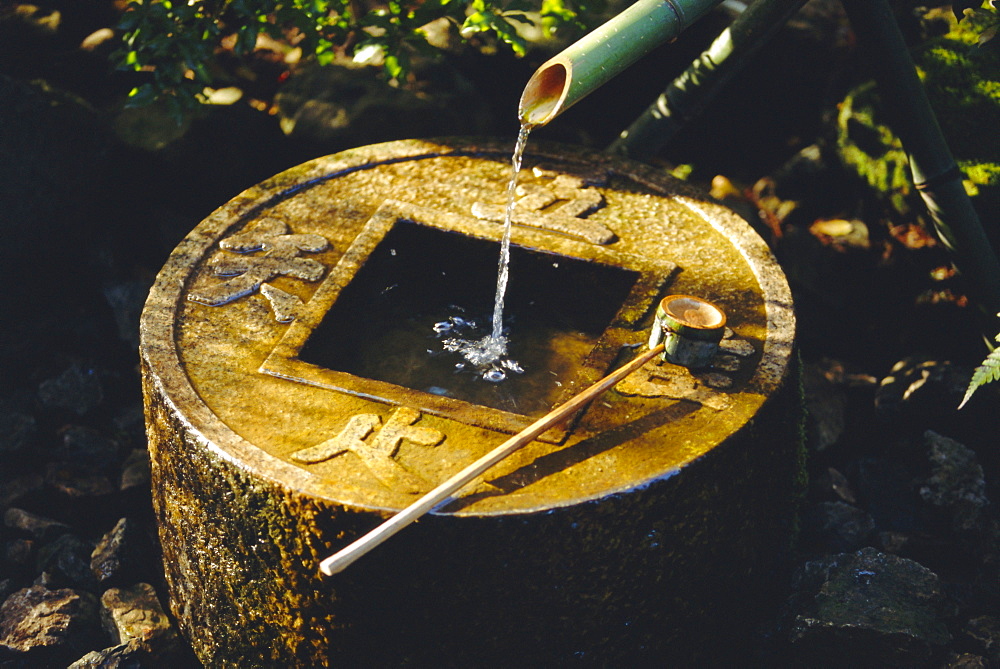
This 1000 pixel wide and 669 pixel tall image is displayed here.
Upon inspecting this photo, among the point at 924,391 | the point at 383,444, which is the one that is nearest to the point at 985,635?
the point at 924,391

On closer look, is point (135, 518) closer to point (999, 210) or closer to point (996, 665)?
point (996, 665)

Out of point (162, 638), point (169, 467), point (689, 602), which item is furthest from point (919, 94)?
point (162, 638)

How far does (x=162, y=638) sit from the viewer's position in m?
3.17

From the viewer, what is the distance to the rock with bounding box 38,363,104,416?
4.04m

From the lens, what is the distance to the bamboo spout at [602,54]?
260cm

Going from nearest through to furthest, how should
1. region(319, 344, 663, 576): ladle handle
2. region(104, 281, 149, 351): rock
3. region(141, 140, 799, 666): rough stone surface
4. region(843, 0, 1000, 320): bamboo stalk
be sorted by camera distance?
region(319, 344, 663, 576): ladle handle < region(141, 140, 799, 666): rough stone surface < region(843, 0, 1000, 320): bamboo stalk < region(104, 281, 149, 351): rock

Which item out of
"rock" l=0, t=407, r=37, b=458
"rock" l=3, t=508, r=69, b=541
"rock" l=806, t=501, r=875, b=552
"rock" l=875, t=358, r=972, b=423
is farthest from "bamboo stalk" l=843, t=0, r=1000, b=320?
"rock" l=0, t=407, r=37, b=458

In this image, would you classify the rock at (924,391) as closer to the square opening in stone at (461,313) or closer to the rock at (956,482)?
the rock at (956,482)

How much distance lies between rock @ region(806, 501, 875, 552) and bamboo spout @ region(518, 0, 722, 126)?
2.12m

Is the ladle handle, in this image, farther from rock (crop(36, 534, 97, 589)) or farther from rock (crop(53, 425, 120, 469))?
rock (crop(53, 425, 120, 469))

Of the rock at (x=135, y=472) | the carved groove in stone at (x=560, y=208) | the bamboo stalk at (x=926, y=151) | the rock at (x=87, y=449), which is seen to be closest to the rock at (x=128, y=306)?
the rock at (x=87, y=449)

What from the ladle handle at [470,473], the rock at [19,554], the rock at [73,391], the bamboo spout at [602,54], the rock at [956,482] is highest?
the bamboo spout at [602,54]

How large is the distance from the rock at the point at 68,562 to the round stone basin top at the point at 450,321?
1122 millimetres

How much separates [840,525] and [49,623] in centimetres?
325
